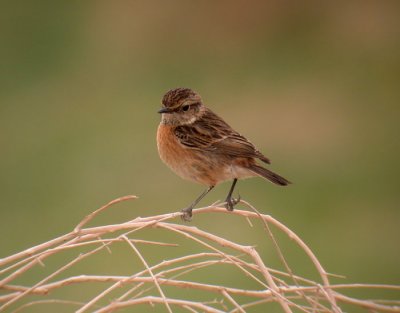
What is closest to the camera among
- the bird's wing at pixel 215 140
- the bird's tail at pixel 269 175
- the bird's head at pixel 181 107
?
the bird's tail at pixel 269 175

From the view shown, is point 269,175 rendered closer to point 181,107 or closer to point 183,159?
point 183,159

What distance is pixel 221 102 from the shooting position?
16.9m

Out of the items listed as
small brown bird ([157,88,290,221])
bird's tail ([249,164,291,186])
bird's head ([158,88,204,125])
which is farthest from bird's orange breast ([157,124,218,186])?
bird's tail ([249,164,291,186])

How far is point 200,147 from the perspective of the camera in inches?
228

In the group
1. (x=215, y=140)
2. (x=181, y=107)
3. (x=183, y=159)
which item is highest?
(x=181, y=107)

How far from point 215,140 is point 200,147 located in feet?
0.55

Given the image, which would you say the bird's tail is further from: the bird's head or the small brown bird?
the bird's head

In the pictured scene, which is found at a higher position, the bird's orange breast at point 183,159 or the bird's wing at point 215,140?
the bird's wing at point 215,140

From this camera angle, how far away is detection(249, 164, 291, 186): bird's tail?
526 centimetres

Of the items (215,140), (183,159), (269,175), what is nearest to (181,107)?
(215,140)

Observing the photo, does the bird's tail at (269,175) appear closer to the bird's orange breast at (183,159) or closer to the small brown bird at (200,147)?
the small brown bird at (200,147)

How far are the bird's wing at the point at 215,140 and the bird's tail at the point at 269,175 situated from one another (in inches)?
3.2

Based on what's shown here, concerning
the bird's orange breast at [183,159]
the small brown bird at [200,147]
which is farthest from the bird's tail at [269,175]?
the bird's orange breast at [183,159]

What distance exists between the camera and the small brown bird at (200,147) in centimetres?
559
